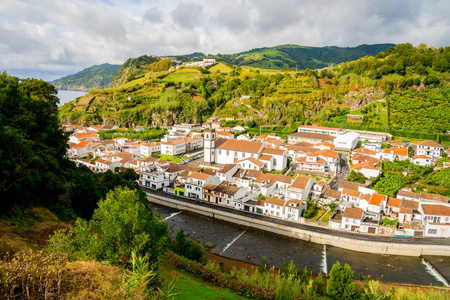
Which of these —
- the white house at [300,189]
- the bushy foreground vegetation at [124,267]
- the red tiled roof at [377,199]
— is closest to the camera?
the bushy foreground vegetation at [124,267]

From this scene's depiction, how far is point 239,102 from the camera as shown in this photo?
7631cm

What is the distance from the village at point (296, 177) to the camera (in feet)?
78.5

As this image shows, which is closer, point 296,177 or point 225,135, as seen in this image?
point 296,177

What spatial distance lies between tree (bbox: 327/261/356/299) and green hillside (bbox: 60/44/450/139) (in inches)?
1743

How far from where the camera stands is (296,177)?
29.5 m

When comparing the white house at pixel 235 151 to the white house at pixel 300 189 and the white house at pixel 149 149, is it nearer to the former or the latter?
the white house at pixel 300 189

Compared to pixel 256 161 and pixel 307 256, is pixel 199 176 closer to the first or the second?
pixel 256 161

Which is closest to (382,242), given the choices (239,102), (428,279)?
(428,279)

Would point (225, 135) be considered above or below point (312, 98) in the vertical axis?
below

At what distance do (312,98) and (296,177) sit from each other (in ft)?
149

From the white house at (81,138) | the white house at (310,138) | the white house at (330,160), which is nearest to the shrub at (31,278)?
the white house at (330,160)

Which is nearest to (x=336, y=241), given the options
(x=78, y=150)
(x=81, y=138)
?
(x=78, y=150)

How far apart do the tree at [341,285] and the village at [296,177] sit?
33.4ft

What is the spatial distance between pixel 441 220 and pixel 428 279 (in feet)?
21.7
